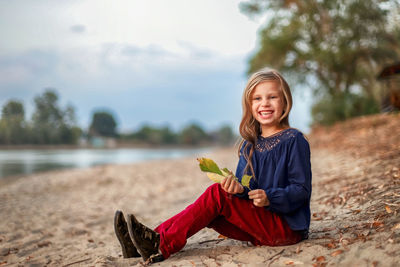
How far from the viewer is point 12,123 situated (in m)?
10.2

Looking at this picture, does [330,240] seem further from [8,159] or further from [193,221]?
[8,159]

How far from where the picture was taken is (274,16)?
50.7ft

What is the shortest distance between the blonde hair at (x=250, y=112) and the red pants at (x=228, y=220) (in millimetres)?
275

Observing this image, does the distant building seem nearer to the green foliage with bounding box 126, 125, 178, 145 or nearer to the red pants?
the red pants

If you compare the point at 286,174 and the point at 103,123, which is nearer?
the point at 286,174

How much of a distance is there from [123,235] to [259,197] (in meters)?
1.11

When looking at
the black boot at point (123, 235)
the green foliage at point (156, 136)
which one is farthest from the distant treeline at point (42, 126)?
the green foliage at point (156, 136)

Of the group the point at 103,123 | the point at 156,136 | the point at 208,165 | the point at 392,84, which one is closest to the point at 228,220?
the point at 208,165

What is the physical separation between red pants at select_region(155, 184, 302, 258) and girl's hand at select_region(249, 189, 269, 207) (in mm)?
171

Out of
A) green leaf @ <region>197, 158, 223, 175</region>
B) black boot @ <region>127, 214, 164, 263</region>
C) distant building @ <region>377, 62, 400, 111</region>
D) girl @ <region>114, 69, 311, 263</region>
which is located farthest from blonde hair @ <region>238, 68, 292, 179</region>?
distant building @ <region>377, 62, 400, 111</region>

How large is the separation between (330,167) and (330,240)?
12.4 feet

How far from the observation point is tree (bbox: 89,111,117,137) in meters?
26.8

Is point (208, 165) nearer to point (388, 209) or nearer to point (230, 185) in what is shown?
point (230, 185)

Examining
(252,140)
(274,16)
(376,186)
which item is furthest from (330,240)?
(274,16)
